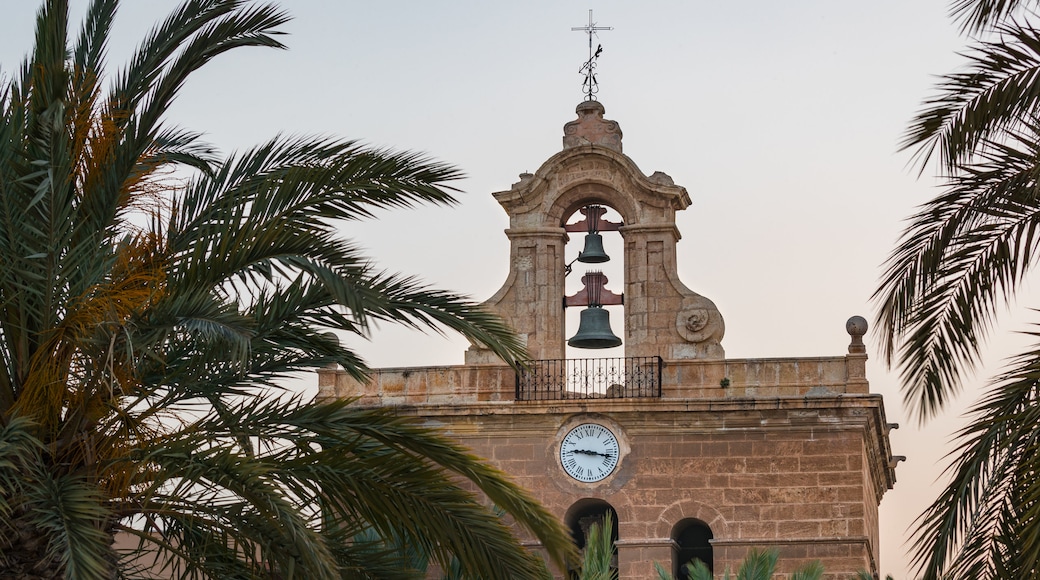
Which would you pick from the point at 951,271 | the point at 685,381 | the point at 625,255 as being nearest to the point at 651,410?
the point at 685,381

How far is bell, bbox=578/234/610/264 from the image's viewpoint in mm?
32062

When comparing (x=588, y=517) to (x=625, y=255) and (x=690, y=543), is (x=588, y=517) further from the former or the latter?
(x=625, y=255)

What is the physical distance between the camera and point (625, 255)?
32406 millimetres

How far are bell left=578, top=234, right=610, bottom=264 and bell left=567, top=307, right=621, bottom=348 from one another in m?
0.81

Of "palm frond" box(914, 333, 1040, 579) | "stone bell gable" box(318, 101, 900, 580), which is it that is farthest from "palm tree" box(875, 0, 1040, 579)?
"stone bell gable" box(318, 101, 900, 580)

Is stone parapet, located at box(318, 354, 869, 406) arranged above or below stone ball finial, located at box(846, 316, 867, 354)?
below

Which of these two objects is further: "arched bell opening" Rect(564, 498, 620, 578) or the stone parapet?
"arched bell opening" Rect(564, 498, 620, 578)

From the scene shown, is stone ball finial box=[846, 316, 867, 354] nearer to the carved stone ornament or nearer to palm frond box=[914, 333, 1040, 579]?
the carved stone ornament

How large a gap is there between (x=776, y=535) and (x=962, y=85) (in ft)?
57.6

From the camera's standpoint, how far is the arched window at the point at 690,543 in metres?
31.7

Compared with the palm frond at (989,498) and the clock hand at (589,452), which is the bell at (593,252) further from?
the palm frond at (989,498)

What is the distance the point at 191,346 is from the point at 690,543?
61.0ft

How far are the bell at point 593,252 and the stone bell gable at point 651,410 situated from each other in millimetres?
392

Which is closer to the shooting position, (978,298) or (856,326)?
(978,298)
